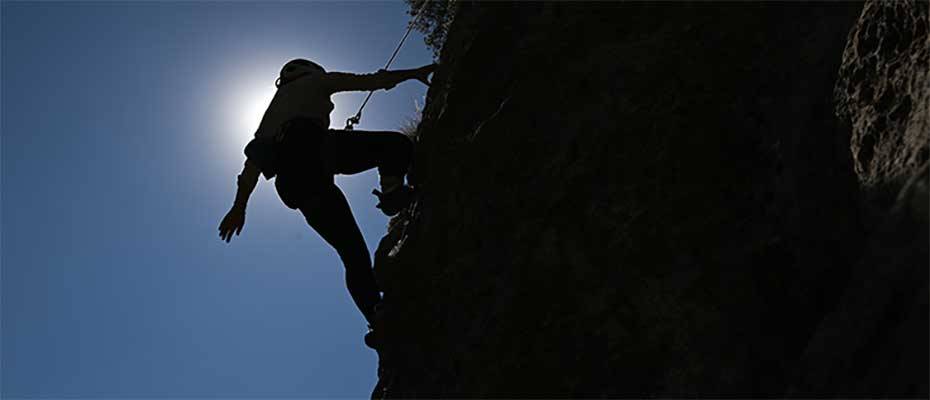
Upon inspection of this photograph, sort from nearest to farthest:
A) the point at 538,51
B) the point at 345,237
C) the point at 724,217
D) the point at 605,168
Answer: the point at 724,217, the point at 605,168, the point at 538,51, the point at 345,237

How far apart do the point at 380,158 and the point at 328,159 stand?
0.44m

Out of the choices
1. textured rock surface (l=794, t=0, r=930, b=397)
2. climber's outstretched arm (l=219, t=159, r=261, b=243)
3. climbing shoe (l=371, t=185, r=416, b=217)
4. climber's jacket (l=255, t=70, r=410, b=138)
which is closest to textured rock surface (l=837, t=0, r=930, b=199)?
textured rock surface (l=794, t=0, r=930, b=397)

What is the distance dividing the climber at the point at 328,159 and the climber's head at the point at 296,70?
0.23 metres

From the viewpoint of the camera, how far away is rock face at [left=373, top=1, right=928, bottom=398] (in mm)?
3893

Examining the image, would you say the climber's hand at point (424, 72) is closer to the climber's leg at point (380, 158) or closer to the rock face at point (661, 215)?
the climber's leg at point (380, 158)

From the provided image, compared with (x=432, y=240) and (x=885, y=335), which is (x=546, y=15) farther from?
(x=885, y=335)

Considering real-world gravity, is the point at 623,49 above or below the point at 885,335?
above

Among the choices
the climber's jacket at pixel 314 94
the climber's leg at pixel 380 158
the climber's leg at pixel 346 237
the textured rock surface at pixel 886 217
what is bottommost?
the textured rock surface at pixel 886 217

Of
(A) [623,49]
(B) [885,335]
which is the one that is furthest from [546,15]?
(B) [885,335]

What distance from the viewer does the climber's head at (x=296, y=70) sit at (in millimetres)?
7289

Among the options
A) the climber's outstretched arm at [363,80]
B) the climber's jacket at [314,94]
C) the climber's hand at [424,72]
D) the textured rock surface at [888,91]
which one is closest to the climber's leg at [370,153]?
the climber's jacket at [314,94]

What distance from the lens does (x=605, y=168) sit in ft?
16.4

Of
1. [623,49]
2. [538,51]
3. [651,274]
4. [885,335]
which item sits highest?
[538,51]

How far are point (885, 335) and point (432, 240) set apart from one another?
350 centimetres
